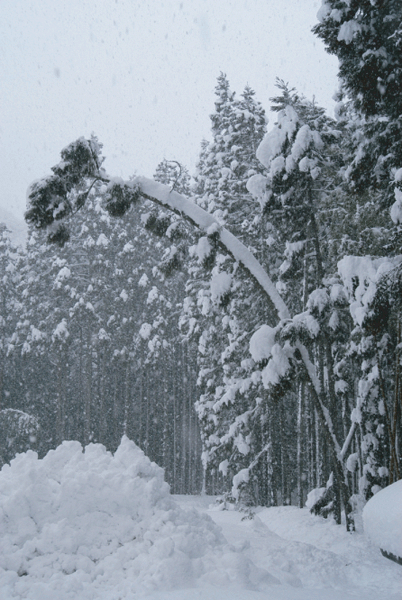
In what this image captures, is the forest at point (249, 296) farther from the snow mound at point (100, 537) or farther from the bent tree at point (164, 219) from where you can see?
the snow mound at point (100, 537)

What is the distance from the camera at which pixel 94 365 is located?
36344 millimetres

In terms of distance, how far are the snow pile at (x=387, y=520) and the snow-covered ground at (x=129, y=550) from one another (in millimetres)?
1370

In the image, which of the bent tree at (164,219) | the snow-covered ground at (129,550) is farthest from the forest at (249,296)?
the snow-covered ground at (129,550)

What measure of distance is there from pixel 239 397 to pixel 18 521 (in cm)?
1201

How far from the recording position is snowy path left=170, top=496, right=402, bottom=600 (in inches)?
217

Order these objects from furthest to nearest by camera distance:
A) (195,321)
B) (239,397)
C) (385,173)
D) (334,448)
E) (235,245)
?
(195,321), (239,397), (334,448), (235,245), (385,173)

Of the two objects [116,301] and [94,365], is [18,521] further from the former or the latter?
[94,365]

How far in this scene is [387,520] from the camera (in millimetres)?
4090

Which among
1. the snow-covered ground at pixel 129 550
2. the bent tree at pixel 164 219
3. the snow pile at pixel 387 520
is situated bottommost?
the snow-covered ground at pixel 129 550

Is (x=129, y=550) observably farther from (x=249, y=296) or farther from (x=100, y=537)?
(x=249, y=296)

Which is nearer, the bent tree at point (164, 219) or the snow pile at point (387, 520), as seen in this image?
the snow pile at point (387, 520)

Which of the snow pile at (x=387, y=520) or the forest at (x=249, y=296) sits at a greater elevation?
the forest at (x=249, y=296)

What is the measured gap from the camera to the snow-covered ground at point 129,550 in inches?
209

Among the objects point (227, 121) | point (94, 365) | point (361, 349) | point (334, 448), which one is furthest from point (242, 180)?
point (94, 365)
